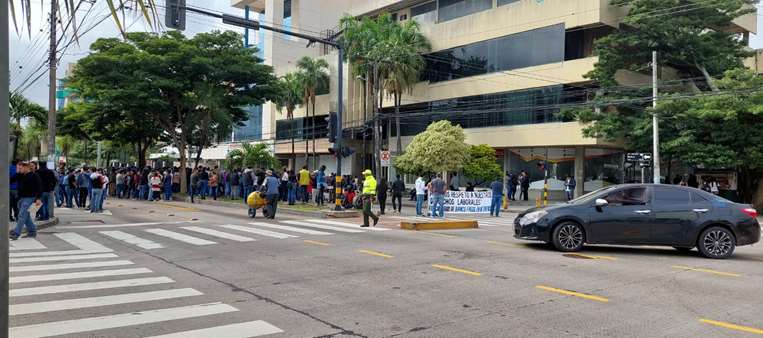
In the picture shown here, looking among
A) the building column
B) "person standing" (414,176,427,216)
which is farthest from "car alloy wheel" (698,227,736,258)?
the building column

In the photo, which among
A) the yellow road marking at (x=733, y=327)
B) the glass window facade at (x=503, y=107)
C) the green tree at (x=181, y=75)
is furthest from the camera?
the glass window facade at (x=503, y=107)

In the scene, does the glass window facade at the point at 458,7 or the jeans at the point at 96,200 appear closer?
the jeans at the point at 96,200

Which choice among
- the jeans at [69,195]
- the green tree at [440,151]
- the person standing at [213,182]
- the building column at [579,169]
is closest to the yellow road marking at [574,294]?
the jeans at [69,195]

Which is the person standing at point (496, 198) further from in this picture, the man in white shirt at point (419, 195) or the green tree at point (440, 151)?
the green tree at point (440, 151)

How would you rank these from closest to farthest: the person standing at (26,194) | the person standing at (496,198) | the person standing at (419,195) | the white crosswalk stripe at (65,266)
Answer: the white crosswalk stripe at (65,266) < the person standing at (26,194) < the person standing at (419,195) < the person standing at (496,198)

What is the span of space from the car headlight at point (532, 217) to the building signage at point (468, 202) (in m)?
11.3

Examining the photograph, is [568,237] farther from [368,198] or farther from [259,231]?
[259,231]

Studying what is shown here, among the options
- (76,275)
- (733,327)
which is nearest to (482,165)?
(76,275)

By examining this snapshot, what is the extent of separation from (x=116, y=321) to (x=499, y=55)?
3561 centimetres

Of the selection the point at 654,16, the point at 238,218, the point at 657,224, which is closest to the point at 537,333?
the point at 657,224

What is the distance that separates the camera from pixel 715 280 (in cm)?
909

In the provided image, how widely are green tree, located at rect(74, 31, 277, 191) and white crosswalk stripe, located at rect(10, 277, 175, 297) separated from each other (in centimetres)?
2531

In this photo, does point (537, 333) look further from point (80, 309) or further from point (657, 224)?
point (657, 224)

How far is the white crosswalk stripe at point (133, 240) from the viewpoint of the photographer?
12789 mm
